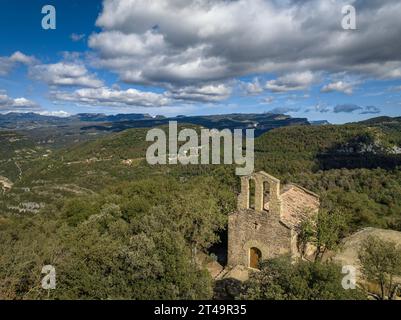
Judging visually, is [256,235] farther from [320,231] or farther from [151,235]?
[151,235]

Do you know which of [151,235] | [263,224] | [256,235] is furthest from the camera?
[256,235]

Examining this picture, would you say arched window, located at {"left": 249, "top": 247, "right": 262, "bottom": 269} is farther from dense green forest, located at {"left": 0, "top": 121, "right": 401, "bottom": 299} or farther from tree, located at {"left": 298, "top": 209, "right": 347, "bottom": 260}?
dense green forest, located at {"left": 0, "top": 121, "right": 401, "bottom": 299}

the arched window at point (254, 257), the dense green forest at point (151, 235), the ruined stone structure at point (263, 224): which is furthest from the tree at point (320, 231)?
the dense green forest at point (151, 235)

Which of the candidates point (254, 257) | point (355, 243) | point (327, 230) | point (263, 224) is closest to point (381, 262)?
point (327, 230)

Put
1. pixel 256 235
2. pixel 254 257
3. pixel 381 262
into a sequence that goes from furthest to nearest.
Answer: pixel 254 257
pixel 256 235
pixel 381 262

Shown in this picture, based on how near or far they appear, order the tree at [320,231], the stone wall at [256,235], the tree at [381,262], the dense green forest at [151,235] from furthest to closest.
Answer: the stone wall at [256,235], the tree at [320,231], the tree at [381,262], the dense green forest at [151,235]

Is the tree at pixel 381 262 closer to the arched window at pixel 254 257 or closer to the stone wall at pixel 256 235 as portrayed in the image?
the stone wall at pixel 256 235

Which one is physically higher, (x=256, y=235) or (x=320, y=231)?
(x=320, y=231)
